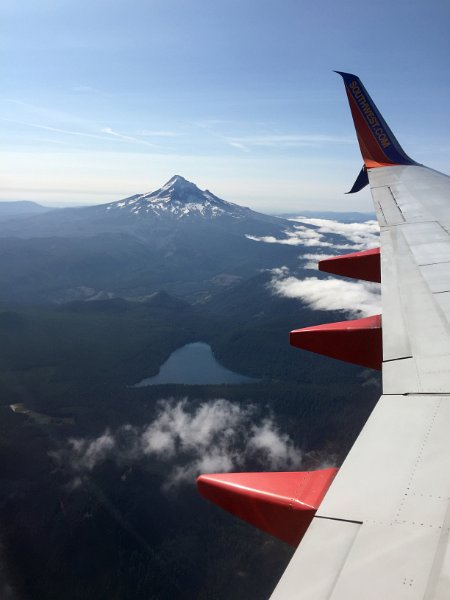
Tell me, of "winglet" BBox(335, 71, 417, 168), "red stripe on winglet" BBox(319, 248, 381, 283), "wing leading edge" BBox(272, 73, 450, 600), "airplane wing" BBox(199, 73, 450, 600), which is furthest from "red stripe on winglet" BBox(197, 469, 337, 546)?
"winglet" BBox(335, 71, 417, 168)

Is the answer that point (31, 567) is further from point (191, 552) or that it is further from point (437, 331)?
point (437, 331)

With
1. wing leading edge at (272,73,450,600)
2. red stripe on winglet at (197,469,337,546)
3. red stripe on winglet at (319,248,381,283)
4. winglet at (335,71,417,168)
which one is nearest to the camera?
wing leading edge at (272,73,450,600)

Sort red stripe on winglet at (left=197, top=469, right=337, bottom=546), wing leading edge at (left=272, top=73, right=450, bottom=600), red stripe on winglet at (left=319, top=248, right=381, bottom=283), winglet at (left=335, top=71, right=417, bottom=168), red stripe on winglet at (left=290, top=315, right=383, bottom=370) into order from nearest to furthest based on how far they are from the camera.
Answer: wing leading edge at (left=272, top=73, right=450, bottom=600), red stripe on winglet at (left=197, top=469, right=337, bottom=546), red stripe on winglet at (left=290, top=315, right=383, bottom=370), red stripe on winglet at (left=319, top=248, right=381, bottom=283), winglet at (left=335, top=71, right=417, bottom=168)

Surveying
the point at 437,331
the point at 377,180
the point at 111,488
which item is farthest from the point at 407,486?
the point at 111,488

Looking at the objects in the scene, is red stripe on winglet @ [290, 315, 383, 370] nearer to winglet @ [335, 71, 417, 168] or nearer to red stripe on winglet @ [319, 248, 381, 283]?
red stripe on winglet @ [319, 248, 381, 283]

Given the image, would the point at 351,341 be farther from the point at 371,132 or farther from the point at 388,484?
the point at 371,132

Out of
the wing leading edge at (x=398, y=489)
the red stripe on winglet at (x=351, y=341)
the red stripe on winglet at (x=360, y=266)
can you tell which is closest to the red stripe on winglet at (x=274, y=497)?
the wing leading edge at (x=398, y=489)

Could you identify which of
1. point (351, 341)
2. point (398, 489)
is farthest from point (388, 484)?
point (351, 341)

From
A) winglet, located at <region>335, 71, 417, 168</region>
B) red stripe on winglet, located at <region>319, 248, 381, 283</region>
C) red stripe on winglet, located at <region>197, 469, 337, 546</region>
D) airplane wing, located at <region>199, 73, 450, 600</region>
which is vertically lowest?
red stripe on winglet, located at <region>197, 469, 337, 546</region>
